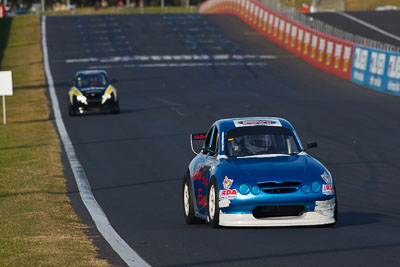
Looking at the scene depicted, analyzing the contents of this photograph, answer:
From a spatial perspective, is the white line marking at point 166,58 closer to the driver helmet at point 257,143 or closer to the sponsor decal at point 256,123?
the sponsor decal at point 256,123

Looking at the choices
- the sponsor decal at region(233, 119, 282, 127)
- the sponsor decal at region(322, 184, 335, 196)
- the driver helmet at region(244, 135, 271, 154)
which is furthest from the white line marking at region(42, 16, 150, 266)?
the sponsor decal at region(322, 184, 335, 196)

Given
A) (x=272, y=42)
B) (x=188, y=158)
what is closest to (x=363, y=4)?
(x=272, y=42)

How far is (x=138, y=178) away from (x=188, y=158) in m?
3.33

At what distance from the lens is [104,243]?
10.9m

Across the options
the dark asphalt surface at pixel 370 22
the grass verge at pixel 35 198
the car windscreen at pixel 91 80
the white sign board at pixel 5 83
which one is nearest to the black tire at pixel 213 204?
the grass verge at pixel 35 198

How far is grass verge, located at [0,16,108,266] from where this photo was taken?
33.3 ft

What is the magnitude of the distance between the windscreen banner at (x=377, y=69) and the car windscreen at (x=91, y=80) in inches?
443

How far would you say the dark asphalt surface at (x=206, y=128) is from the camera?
10367mm

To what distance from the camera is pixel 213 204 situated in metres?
12.1

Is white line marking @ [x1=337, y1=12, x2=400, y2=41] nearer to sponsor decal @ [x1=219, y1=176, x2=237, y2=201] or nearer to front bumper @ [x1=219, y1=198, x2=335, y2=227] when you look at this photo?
front bumper @ [x1=219, y1=198, x2=335, y2=227]

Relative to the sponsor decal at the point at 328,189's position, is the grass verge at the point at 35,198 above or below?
below

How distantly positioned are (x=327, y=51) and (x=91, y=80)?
58.1ft

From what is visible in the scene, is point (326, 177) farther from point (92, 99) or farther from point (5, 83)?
point (92, 99)

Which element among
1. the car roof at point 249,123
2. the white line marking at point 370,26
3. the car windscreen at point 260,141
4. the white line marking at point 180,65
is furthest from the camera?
the white line marking at point 370,26
